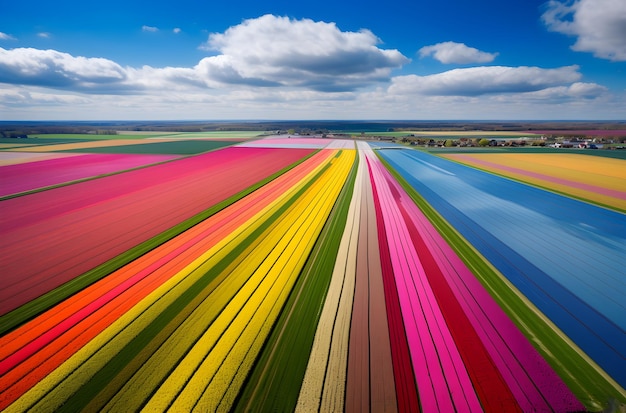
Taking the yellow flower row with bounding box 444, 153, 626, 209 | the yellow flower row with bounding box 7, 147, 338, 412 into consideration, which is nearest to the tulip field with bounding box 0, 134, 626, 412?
the yellow flower row with bounding box 7, 147, 338, 412

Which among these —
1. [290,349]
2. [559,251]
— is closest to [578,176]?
[559,251]

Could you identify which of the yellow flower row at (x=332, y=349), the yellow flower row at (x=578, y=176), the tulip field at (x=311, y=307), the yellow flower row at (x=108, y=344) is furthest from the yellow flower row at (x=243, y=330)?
the yellow flower row at (x=578, y=176)

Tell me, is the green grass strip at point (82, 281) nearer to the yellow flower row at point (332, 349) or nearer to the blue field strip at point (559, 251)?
the yellow flower row at point (332, 349)

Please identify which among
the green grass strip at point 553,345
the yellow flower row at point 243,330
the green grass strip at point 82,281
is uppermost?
the green grass strip at point 553,345

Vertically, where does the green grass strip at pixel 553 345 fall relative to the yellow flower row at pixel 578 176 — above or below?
below

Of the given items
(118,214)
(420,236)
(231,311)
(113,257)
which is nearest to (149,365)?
(231,311)

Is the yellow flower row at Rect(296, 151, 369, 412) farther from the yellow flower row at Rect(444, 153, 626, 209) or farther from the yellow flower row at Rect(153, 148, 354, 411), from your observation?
the yellow flower row at Rect(444, 153, 626, 209)
